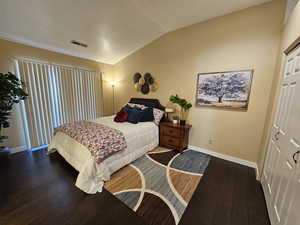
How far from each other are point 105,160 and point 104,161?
2cm

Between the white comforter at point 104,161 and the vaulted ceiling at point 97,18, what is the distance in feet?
7.15

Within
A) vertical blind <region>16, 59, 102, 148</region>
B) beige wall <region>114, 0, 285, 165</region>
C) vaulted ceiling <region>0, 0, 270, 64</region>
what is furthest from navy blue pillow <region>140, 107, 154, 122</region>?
vertical blind <region>16, 59, 102, 148</region>

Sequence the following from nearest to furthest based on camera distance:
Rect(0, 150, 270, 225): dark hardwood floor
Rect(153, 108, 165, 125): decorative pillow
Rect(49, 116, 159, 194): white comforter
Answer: Rect(0, 150, 270, 225): dark hardwood floor → Rect(49, 116, 159, 194): white comforter → Rect(153, 108, 165, 125): decorative pillow

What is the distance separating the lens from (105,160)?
195 cm

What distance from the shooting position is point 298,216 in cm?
90

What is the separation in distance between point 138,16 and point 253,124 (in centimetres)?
319

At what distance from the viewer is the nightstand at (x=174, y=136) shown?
9.38 ft

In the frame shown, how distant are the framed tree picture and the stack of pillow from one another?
1.07 metres

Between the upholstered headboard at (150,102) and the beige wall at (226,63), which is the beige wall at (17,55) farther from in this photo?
the beige wall at (226,63)

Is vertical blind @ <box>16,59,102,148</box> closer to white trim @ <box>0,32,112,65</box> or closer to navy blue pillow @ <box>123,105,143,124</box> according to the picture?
white trim @ <box>0,32,112,65</box>

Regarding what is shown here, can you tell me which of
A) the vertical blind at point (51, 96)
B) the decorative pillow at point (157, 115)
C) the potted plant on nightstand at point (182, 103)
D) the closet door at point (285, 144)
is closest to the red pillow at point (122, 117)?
the decorative pillow at point (157, 115)

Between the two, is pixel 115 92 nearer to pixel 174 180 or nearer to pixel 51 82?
pixel 51 82

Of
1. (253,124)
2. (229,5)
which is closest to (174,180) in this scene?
(253,124)

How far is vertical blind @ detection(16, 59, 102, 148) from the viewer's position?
2871 millimetres
